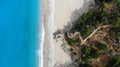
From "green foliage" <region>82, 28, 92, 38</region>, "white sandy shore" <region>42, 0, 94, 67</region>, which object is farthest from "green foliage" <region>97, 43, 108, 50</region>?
"white sandy shore" <region>42, 0, 94, 67</region>

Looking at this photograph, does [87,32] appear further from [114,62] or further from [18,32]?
[18,32]

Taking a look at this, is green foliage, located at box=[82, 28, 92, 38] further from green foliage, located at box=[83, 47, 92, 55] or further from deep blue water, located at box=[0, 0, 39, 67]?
deep blue water, located at box=[0, 0, 39, 67]

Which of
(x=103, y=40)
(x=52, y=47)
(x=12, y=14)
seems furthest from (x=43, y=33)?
(x=103, y=40)

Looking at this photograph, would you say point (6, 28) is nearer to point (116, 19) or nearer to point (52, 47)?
point (52, 47)

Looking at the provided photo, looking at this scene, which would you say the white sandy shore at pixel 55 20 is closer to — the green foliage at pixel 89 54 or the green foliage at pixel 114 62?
the green foliage at pixel 89 54

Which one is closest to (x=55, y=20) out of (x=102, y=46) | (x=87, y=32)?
(x=87, y=32)

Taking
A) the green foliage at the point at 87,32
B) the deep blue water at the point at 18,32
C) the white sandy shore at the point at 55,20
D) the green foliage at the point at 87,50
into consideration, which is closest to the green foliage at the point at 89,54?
the green foliage at the point at 87,50
